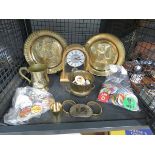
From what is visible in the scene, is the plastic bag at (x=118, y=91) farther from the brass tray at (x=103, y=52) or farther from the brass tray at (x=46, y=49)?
the brass tray at (x=46, y=49)

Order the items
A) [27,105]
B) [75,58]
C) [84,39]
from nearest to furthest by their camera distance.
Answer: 1. [27,105]
2. [75,58]
3. [84,39]

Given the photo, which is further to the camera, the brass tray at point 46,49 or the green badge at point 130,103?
the brass tray at point 46,49

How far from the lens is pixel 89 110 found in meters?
0.59

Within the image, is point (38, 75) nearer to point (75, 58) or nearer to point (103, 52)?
point (75, 58)

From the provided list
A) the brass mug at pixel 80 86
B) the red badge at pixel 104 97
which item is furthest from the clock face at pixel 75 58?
the red badge at pixel 104 97

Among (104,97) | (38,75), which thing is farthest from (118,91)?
(38,75)

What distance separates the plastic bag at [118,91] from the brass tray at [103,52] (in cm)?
5

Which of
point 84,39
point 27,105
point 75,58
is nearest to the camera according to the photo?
point 27,105

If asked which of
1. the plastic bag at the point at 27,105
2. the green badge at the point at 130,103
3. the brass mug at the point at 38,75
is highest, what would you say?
the brass mug at the point at 38,75

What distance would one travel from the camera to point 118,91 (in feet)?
2.10

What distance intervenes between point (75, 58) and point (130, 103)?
12.0 inches

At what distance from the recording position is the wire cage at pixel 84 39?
0.64m

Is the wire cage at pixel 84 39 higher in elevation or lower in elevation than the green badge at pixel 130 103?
higher

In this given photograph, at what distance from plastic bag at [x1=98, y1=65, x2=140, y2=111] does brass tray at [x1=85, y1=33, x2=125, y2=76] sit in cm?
5
